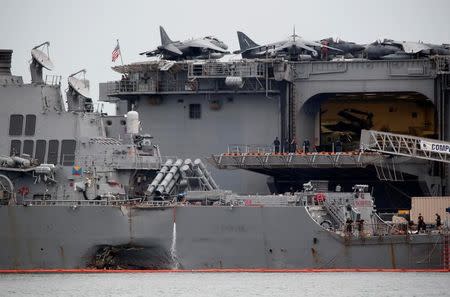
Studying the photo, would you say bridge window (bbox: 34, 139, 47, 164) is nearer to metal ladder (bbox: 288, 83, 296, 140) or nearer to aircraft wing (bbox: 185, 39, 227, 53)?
metal ladder (bbox: 288, 83, 296, 140)

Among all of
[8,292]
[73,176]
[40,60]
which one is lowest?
[8,292]

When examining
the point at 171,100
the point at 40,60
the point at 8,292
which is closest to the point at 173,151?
the point at 171,100

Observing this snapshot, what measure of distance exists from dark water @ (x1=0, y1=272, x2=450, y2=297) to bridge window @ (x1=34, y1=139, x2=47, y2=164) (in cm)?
487

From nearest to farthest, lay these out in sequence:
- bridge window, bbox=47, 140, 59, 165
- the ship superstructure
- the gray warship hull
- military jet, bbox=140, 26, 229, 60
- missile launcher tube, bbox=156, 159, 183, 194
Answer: the gray warship hull
missile launcher tube, bbox=156, 159, 183, 194
bridge window, bbox=47, 140, 59, 165
the ship superstructure
military jet, bbox=140, 26, 229, 60

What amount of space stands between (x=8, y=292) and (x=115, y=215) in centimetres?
688

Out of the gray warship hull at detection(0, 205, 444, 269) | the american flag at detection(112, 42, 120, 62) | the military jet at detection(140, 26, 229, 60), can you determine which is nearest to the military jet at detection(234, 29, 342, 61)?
the military jet at detection(140, 26, 229, 60)

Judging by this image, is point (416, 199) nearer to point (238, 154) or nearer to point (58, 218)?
point (238, 154)

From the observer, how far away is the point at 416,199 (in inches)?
2613

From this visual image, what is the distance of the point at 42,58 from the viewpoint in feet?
218

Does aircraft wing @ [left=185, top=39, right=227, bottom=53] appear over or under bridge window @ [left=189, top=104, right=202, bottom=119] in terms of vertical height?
over

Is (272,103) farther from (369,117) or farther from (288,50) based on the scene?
(369,117)

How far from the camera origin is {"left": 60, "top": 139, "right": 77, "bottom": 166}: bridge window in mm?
65000

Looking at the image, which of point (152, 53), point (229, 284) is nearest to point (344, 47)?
point (152, 53)

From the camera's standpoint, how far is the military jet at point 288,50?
74.4 metres
